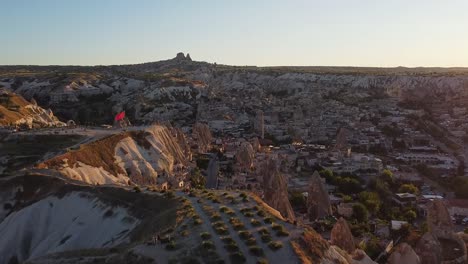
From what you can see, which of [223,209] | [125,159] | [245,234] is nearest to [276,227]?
[245,234]

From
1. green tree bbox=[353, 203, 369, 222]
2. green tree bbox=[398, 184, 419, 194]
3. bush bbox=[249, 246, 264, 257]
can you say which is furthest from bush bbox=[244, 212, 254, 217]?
green tree bbox=[398, 184, 419, 194]

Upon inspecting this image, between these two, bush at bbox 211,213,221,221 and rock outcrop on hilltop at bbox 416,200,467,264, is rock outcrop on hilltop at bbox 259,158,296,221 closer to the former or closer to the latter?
rock outcrop on hilltop at bbox 416,200,467,264

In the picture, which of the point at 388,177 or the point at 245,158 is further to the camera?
the point at 245,158

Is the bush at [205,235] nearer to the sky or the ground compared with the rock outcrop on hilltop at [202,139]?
nearer to the sky

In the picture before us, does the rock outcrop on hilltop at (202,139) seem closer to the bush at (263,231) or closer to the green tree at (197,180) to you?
the green tree at (197,180)

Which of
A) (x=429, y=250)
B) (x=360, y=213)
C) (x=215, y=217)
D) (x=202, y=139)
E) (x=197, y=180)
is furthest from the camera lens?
(x=202, y=139)

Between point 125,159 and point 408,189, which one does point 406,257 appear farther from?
point 125,159

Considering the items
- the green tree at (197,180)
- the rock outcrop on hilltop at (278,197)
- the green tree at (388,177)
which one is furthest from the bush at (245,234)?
the green tree at (388,177)
